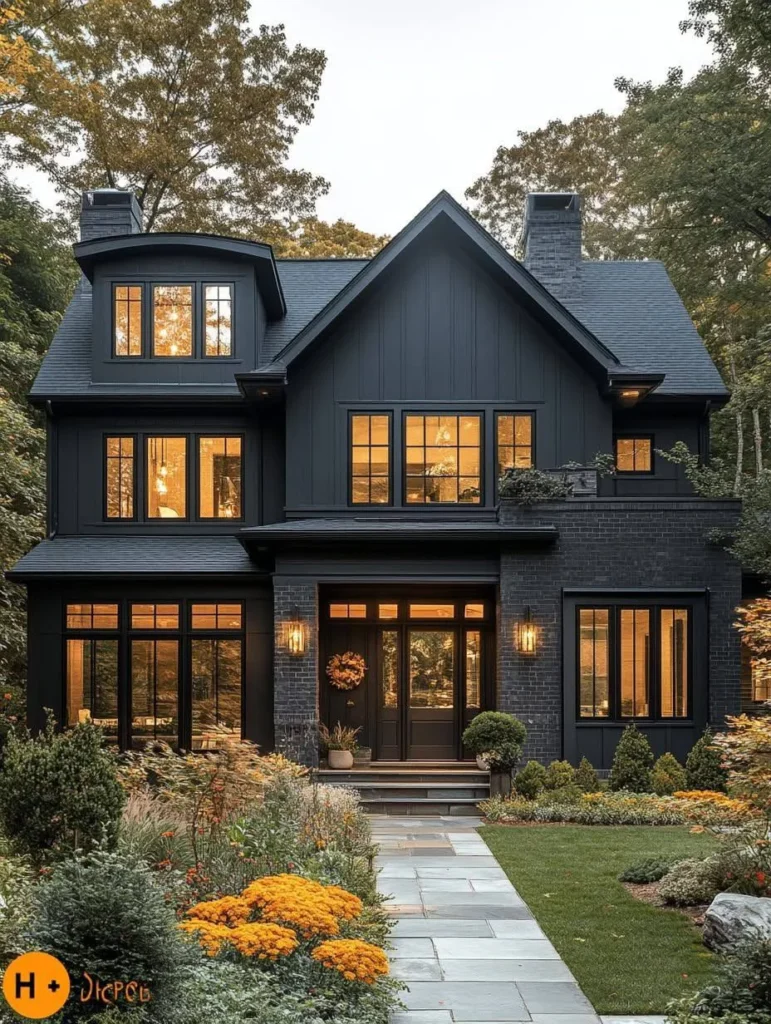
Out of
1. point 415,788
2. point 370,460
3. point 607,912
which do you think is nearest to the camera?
point 607,912

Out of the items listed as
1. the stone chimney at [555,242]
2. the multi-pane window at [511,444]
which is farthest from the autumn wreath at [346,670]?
the stone chimney at [555,242]

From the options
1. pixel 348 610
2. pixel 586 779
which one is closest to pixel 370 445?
pixel 348 610

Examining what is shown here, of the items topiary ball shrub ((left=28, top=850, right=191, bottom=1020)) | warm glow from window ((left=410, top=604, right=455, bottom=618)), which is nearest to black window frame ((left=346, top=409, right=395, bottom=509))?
warm glow from window ((left=410, top=604, right=455, bottom=618))

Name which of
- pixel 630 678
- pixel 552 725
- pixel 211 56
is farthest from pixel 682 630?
pixel 211 56

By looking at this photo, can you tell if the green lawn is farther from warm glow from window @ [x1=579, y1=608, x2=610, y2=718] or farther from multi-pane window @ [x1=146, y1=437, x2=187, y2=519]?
multi-pane window @ [x1=146, y1=437, x2=187, y2=519]

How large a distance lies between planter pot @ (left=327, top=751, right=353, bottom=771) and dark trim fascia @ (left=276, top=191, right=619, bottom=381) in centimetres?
607

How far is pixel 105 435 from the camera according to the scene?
1834cm

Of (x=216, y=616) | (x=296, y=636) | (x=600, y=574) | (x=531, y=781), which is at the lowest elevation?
(x=531, y=781)

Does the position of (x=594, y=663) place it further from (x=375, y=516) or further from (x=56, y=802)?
(x=56, y=802)

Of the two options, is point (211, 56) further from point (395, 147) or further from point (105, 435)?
point (395, 147)

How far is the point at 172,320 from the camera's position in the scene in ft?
60.2

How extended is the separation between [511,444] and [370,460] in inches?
91.3

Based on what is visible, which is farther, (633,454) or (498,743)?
(633,454)

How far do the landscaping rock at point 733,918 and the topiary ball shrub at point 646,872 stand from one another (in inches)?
87.2
